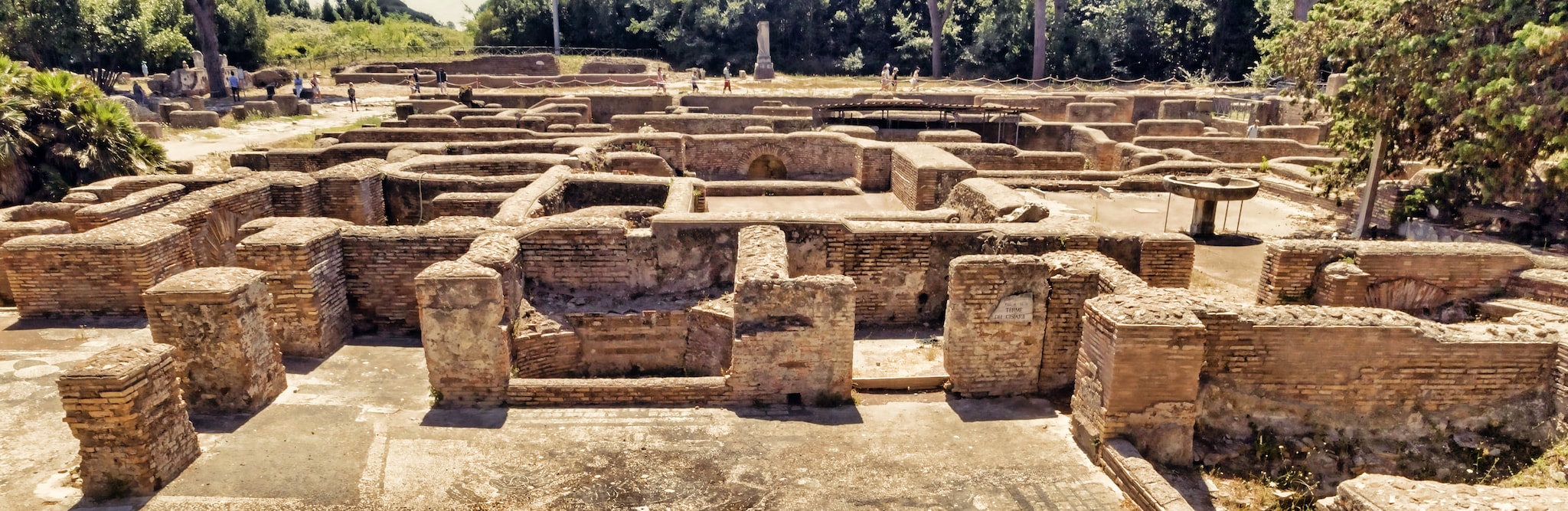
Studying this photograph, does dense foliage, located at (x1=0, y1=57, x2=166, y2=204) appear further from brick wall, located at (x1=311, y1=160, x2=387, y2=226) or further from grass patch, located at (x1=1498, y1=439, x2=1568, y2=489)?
grass patch, located at (x1=1498, y1=439, x2=1568, y2=489)

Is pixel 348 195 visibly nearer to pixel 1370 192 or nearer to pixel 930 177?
pixel 930 177

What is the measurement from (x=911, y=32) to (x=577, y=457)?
45697 millimetres

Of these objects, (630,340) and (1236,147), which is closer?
(630,340)

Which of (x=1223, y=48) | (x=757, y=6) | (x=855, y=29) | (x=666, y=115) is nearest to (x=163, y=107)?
(x=666, y=115)

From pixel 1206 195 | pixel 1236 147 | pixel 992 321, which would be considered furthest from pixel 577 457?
pixel 1236 147

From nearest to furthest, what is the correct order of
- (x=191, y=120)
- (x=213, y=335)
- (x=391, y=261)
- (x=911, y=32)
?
(x=213, y=335)
(x=391, y=261)
(x=191, y=120)
(x=911, y=32)

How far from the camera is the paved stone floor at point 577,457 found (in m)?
5.58

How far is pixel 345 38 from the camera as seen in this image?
163ft

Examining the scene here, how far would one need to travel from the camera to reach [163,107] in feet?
83.4

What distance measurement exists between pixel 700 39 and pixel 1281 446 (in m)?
43.9

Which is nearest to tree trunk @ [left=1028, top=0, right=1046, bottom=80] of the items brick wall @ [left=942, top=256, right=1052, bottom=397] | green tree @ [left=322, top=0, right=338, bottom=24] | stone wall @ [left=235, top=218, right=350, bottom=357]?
brick wall @ [left=942, top=256, right=1052, bottom=397]

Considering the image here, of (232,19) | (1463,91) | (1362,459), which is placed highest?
(232,19)

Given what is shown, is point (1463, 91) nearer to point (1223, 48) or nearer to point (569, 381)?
point (569, 381)

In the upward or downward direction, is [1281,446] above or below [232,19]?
below
